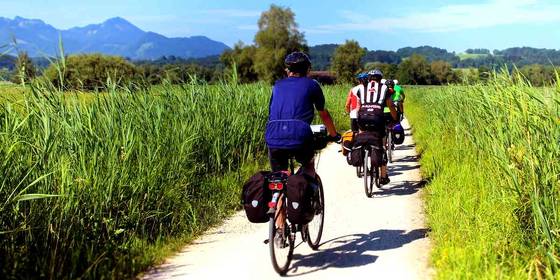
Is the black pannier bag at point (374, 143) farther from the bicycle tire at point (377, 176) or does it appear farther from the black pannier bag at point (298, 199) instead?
the black pannier bag at point (298, 199)

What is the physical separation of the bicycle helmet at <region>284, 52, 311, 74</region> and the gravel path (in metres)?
1.92

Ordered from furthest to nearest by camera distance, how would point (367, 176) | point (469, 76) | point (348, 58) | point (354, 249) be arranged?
point (348, 58)
point (469, 76)
point (367, 176)
point (354, 249)

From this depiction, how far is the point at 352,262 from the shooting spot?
4789mm

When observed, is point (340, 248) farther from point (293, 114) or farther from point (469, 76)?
point (469, 76)

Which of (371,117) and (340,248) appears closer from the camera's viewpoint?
(340,248)

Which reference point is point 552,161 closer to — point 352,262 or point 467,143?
point 352,262

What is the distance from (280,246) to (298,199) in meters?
0.48

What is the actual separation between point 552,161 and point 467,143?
4113mm

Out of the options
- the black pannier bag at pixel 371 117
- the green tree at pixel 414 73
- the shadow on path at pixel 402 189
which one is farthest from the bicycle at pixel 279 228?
the green tree at pixel 414 73

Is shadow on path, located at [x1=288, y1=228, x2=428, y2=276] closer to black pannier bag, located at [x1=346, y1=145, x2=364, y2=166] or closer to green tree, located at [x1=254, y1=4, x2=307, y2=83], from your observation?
black pannier bag, located at [x1=346, y1=145, x2=364, y2=166]

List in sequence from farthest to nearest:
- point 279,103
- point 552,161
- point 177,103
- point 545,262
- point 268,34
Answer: point 268,34
point 177,103
point 279,103
point 552,161
point 545,262

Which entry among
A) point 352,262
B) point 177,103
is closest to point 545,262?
point 352,262

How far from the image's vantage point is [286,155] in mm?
4566

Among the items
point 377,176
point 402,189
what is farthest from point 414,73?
point 377,176
